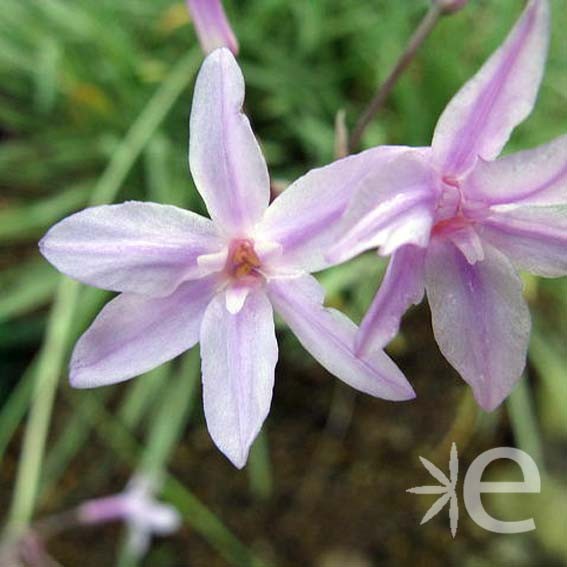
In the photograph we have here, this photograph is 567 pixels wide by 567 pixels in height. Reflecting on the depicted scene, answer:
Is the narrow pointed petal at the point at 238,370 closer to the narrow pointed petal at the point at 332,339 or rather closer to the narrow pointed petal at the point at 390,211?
the narrow pointed petal at the point at 332,339

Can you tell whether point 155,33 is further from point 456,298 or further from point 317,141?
point 456,298

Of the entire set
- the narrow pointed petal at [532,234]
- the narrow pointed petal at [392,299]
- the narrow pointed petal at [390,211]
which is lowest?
the narrow pointed petal at [532,234]

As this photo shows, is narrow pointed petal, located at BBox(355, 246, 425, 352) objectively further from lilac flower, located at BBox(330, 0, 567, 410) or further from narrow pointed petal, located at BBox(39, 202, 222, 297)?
narrow pointed petal, located at BBox(39, 202, 222, 297)

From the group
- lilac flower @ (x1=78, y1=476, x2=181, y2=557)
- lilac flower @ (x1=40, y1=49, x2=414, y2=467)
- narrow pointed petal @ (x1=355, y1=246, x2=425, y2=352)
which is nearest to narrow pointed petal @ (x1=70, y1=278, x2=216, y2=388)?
lilac flower @ (x1=40, y1=49, x2=414, y2=467)

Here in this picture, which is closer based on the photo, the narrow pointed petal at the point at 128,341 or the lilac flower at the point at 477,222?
the lilac flower at the point at 477,222

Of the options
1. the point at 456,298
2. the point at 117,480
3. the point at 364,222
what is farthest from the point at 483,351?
the point at 117,480

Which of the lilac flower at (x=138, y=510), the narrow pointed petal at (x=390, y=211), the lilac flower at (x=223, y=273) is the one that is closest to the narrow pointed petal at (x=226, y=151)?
the lilac flower at (x=223, y=273)
